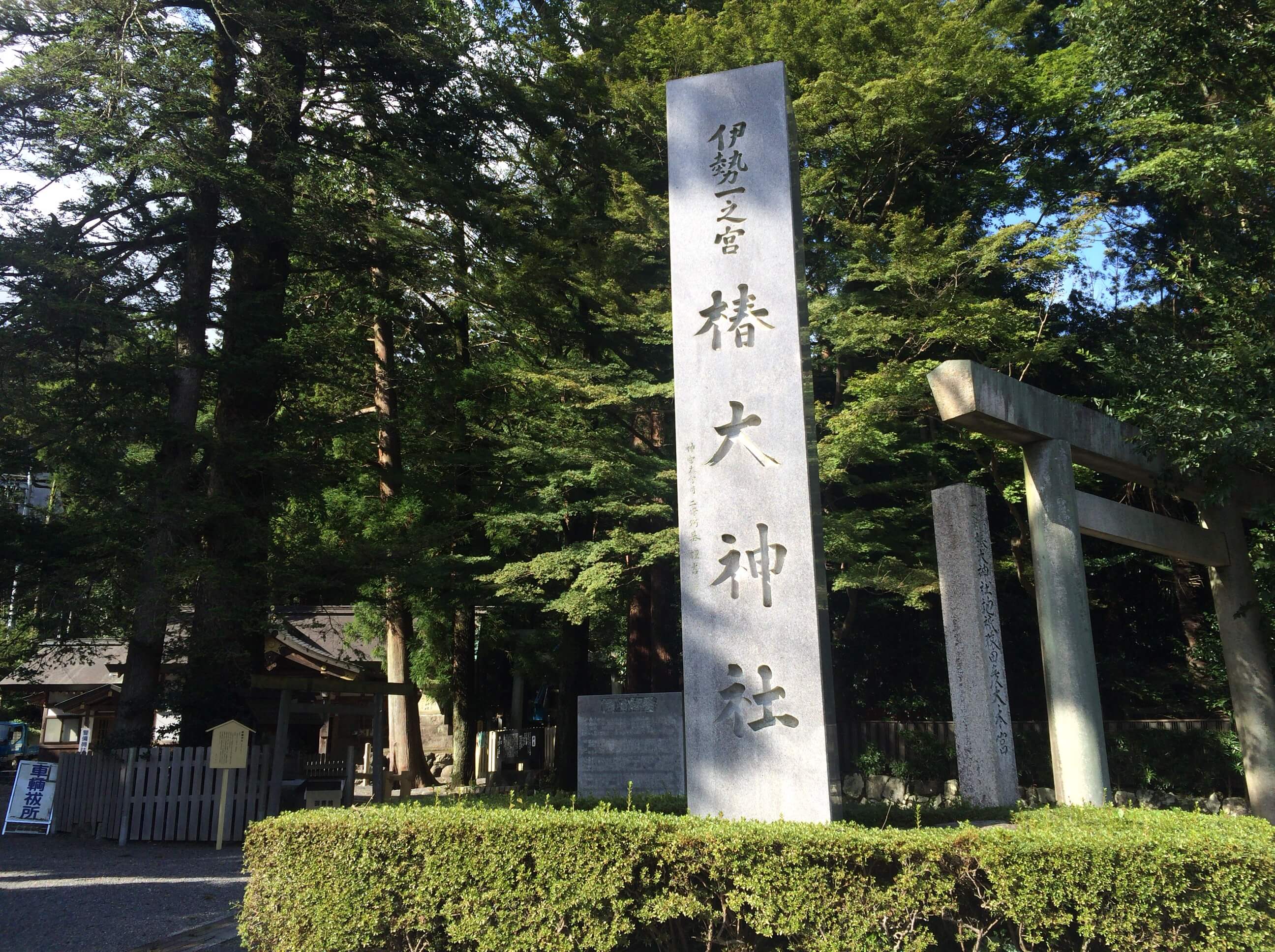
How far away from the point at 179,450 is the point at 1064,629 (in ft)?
35.7

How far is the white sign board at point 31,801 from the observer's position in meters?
12.3

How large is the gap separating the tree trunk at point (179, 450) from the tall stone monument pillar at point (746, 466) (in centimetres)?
766

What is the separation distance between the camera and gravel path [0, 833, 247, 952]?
641 centimetres

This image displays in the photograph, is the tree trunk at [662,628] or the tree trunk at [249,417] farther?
the tree trunk at [662,628]

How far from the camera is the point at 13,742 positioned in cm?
2775

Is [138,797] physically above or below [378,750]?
below

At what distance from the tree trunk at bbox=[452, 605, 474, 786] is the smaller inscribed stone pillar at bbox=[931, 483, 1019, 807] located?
9863 millimetres

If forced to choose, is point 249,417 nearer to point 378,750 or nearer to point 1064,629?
point 378,750

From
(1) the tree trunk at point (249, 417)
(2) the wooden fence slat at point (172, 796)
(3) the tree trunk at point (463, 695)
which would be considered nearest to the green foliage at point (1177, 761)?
(3) the tree trunk at point (463, 695)

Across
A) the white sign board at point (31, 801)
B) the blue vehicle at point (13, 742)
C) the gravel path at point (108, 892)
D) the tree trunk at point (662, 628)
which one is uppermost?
the tree trunk at point (662, 628)

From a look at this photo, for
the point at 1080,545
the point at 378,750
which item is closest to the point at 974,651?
the point at 1080,545

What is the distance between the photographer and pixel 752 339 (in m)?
6.06

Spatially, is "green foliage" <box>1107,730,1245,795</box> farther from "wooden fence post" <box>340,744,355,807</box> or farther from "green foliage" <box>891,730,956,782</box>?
"wooden fence post" <box>340,744,355,807</box>

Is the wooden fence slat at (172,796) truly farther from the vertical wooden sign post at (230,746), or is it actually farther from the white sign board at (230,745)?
the white sign board at (230,745)
